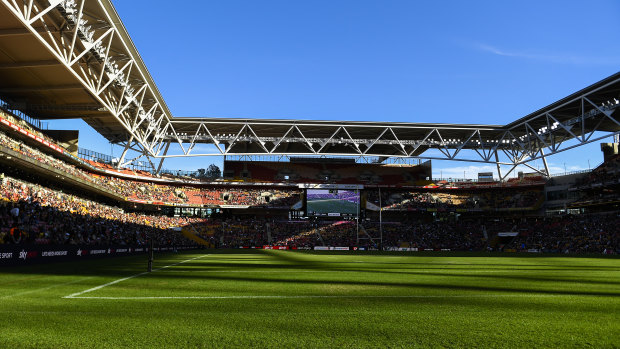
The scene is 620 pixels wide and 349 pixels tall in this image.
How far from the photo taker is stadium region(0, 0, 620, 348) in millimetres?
5754

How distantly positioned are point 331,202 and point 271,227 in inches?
400

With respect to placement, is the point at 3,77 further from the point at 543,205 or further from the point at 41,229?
the point at 543,205

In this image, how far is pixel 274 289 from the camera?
32.2 feet

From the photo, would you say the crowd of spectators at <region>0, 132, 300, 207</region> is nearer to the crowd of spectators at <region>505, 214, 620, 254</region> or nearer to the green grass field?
the crowd of spectators at <region>505, 214, 620, 254</region>

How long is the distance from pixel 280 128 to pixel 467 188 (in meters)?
35.4

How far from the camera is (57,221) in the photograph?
30578mm

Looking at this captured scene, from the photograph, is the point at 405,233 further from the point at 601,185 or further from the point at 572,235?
the point at 601,185

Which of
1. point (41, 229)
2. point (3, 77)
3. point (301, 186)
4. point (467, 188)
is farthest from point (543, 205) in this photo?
point (3, 77)

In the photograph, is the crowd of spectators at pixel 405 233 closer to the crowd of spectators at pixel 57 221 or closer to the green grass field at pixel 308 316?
the crowd of spectators at pixel 57 221

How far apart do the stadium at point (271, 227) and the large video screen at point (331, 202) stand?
0.23 metres

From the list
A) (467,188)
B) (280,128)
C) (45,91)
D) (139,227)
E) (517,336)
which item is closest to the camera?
(517,336)

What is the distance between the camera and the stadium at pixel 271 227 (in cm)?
575

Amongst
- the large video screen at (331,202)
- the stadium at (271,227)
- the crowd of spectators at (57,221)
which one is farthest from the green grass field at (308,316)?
the large video screen at (331,202)

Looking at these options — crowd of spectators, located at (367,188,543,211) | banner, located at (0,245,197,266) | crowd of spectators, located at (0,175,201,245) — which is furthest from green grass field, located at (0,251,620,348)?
crowd of spectators, located at (367,188,543,211)
